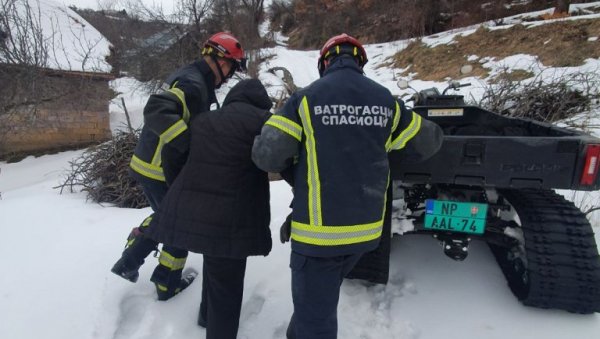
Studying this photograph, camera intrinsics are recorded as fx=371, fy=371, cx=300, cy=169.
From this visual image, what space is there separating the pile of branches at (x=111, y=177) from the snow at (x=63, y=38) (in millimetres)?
5451

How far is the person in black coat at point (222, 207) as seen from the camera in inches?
71.0

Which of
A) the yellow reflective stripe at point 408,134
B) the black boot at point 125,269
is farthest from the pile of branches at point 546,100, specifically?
the black boot at point 125,269

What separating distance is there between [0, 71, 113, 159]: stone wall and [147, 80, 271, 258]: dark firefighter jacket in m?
9.99

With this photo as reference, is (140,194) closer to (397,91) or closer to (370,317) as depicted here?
(370,317)

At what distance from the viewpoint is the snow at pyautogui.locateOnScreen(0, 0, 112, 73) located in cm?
933

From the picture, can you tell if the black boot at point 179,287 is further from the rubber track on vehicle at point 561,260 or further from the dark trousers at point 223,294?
the rubber track on vehicle at point 561,260

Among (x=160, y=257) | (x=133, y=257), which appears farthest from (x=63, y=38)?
(x=160, y=257)

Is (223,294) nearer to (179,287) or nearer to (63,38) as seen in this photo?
(179,287)

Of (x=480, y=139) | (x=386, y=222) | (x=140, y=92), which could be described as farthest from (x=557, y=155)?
(x=140, y=92)

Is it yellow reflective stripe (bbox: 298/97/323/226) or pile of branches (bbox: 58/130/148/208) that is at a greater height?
yellow reflective stripe (bbox: 298/97/323/226)

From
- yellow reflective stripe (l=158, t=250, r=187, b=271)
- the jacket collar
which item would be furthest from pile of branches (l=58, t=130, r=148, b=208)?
the jacket collar

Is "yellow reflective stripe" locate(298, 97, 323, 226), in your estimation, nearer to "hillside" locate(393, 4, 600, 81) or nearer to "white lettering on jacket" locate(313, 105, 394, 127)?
"white lettering on jacket" locate(313, 105, 394, 127)

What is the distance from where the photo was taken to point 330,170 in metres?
1.64

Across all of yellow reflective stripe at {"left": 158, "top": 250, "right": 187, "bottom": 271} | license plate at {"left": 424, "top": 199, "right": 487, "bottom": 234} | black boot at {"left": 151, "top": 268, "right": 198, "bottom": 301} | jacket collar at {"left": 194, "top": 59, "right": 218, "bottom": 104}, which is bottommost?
black boot at {"left": 151, "top": 268, "right": 198, "bottom": 301}
